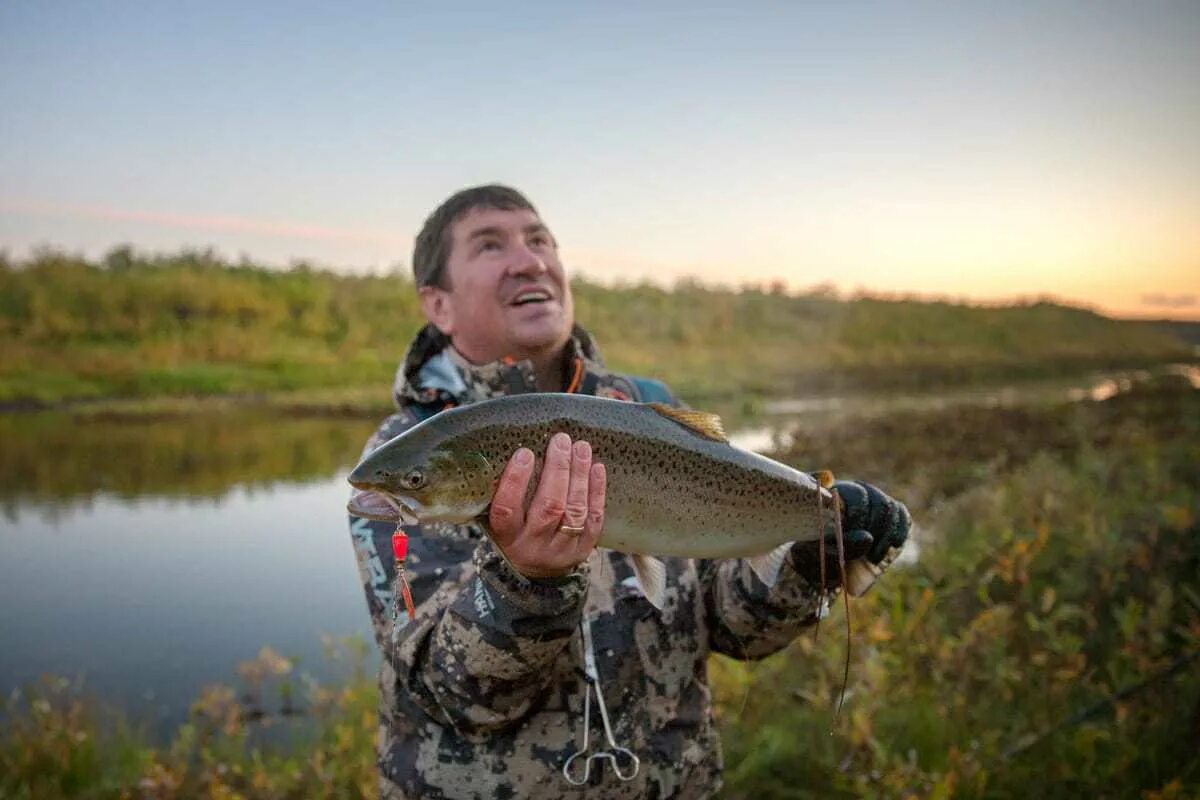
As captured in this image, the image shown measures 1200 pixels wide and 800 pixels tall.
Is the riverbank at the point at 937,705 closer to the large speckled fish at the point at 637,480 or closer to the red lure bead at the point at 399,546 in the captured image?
the large speckled fish at the point at 637,480

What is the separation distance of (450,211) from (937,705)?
4.02m

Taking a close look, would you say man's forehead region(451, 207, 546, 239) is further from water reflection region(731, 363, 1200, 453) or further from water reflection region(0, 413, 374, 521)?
water reflection region(731, 363, 1200, 453)

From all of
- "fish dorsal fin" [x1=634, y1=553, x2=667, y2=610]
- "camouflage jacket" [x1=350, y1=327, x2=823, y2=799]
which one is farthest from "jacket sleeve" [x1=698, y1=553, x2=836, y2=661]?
"fish dorsal fin" [x1=634, y1=553, x2=667, y2=610]

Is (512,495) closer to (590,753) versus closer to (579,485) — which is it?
(579,485)

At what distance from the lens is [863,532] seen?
106 inches

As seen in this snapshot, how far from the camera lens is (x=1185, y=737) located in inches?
176

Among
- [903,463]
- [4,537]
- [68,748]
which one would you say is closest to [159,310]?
[4,537]

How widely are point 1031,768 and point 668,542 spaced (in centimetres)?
308

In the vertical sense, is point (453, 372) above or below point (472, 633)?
above

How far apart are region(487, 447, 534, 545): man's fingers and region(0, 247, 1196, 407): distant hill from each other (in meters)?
26.7

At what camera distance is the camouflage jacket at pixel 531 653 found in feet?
7.74

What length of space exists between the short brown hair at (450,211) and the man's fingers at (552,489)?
1.39m

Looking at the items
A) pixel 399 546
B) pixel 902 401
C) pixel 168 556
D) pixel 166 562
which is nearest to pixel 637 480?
pixel 399 546

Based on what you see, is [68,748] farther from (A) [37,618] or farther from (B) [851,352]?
(B) [851,352]
